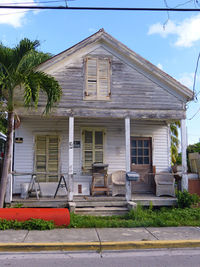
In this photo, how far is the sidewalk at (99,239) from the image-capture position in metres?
5.91

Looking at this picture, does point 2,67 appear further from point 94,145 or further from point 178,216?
point 178,216

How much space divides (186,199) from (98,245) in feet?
14.2

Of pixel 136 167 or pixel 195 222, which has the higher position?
pixel 136 167

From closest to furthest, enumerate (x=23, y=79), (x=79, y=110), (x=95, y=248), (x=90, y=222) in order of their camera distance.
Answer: (x=95, y=248)
(x=90, y=222)
(x=23, y=79)
(x=79, y=110)

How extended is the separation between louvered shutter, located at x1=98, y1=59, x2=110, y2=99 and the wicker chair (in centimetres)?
290

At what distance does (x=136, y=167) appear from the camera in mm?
11391

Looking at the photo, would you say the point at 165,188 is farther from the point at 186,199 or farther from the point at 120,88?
the point at 120,88

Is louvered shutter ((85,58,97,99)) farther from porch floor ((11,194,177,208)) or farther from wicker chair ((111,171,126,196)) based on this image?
porch floor ((11,194,177,208))

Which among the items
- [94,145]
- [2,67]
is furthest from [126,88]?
[2,67]

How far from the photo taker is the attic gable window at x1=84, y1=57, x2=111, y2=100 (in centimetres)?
977

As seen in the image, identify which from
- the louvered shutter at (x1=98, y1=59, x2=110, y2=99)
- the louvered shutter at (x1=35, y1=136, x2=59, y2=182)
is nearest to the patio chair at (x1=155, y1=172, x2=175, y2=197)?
the louvered shutter at (x1=98, y1=59, x2=110, y2=99)

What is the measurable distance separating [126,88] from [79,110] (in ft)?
6.11

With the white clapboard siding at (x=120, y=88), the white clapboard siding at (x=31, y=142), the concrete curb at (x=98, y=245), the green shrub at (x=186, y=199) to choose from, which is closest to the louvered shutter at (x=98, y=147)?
the white clapboard siding at (x=31, y=142)

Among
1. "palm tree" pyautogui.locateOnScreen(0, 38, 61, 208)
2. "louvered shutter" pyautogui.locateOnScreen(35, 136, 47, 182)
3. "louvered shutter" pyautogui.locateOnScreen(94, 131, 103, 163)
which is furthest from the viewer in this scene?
"louvered shutter" pyautogui.locateOnScreen(94, 131, 103, 163)
